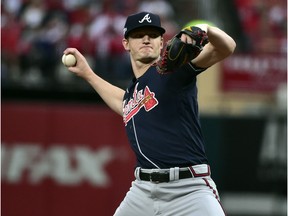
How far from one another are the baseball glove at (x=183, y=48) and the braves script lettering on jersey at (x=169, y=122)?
369 millimetres

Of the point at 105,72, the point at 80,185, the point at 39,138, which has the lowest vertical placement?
the point at 80,185

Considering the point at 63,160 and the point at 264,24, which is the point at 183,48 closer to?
the point at 63,160

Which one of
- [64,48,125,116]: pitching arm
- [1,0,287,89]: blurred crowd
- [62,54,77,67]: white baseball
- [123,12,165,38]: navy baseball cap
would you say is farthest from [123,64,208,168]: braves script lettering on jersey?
[1,0,287,89]: blurred crowd

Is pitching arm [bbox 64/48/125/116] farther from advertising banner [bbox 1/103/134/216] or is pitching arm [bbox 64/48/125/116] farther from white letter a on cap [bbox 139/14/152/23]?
advertising banner [bbox 1/103/134/216]

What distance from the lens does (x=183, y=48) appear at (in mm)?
4445

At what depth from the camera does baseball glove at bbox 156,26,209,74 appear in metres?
4.45

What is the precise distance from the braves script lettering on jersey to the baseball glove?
14.5 inches

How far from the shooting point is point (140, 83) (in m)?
5.26

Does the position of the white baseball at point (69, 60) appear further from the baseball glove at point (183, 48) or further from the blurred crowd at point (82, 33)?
the blurred crowd at point (82, 33)

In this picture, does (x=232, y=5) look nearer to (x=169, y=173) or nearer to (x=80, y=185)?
(x=80, y=185)

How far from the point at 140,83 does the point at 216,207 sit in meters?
1.03

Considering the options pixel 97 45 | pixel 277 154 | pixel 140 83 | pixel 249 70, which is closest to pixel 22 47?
pixel 97 45

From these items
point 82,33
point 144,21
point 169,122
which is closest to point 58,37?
point 82,33

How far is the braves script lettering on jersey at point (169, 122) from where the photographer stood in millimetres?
5000
